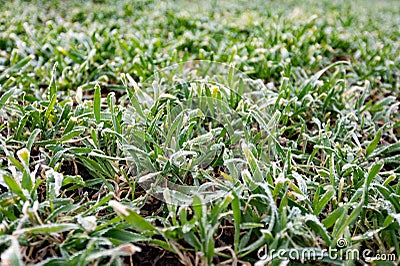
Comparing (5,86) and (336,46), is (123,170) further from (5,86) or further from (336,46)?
(336,46)

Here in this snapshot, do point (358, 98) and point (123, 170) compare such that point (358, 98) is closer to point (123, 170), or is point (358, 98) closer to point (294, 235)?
point (294, 235)

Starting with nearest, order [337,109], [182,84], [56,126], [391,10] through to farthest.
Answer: [56,126] < [182,84] < [337,109] < [391,10]

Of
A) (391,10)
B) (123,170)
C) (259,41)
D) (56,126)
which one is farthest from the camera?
(391,10)

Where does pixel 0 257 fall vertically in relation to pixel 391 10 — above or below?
below

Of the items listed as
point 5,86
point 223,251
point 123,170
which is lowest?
point 223,251

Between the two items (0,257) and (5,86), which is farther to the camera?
(5,86)

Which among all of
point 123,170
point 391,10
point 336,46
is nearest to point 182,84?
point 123,170
